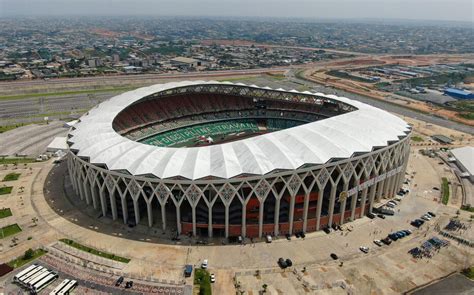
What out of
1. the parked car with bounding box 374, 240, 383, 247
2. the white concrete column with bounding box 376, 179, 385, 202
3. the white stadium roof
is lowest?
the parked car with bounding box 374, 240, 383, 247

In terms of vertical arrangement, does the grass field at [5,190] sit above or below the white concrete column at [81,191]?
below

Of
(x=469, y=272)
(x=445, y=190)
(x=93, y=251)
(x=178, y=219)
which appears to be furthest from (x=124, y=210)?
(x=445, y=190)

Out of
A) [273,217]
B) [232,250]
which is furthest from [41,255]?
[273,217]

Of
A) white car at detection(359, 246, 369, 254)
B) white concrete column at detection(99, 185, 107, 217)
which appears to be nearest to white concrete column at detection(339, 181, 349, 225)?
white car at detection(359, 246, 369, 254)

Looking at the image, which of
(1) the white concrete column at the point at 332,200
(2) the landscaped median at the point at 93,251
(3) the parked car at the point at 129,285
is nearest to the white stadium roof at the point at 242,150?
(1) the white concrete column at the point at 332,200

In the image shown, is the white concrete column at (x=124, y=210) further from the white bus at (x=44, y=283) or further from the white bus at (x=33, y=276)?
the white bus at (x=33, y=276)

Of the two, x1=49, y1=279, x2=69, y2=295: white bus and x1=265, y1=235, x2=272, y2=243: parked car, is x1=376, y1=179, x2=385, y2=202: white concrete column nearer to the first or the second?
x1=265, y1=235, x2=272, y2=243: parked car

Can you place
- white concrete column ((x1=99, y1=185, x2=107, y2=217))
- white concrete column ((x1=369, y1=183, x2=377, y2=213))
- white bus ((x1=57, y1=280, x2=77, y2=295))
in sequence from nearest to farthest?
white bus ((x1=57, y1=280, x2=77, y2=295)) → white concrete column ((x1=99, y1=185, x2=107, y2=217)) → white concrete column ((x1=369, y1=183, x2=377, y2=213))

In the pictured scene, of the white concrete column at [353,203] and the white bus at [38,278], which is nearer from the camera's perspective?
the white bus at [38,278]
